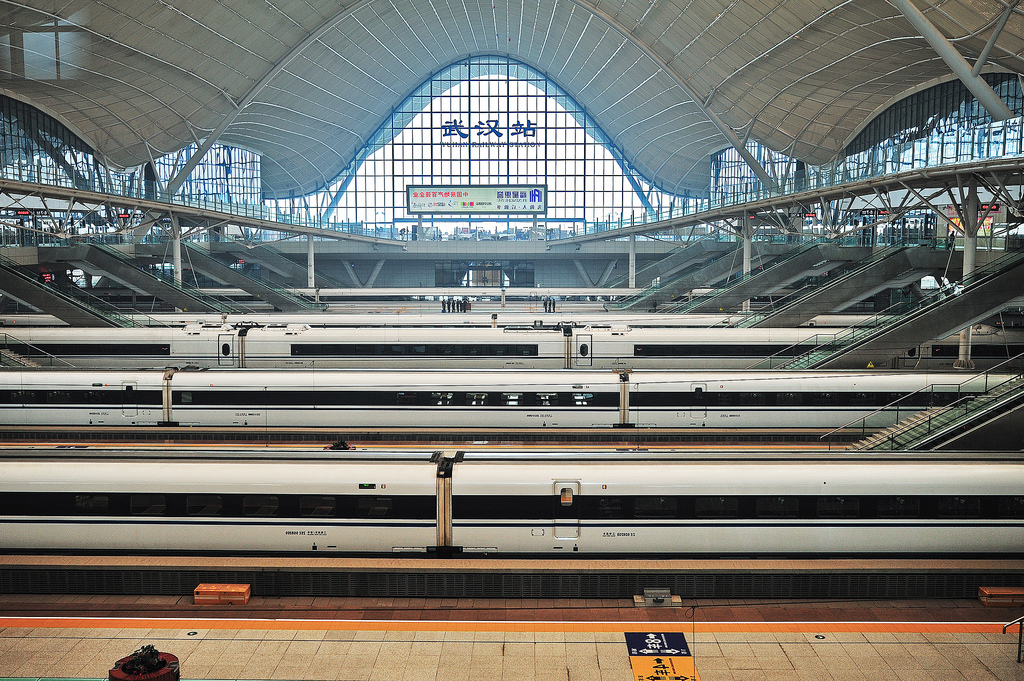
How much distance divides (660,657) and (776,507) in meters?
3.87

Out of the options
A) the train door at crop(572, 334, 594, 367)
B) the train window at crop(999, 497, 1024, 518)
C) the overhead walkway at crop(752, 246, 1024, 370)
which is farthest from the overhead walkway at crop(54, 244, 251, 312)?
Result: the train window at crop(999, 497, 1024, 518)

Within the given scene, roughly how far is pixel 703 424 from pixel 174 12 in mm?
38547

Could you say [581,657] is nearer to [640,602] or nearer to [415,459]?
[640,602]

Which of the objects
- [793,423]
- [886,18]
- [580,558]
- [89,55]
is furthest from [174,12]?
[580,558]

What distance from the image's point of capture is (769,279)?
159ft

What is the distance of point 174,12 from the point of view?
4494cm

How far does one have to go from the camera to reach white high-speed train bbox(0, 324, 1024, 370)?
29594mm

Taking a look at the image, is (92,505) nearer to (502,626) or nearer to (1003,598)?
(502,626)

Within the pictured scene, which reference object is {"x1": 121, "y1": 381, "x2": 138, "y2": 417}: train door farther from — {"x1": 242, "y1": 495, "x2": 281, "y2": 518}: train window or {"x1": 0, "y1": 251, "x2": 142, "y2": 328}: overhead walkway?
{"x1": 0, "y1": 251, "x2": 142, "y2": 328}: overhead walkway

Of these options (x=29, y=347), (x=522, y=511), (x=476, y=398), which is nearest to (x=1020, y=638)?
(x=522, y=511)

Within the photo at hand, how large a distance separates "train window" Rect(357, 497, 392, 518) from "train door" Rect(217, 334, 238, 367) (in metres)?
18.1

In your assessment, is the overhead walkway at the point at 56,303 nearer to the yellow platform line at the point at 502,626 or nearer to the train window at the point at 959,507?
the yellow platform line at the point at 502,626

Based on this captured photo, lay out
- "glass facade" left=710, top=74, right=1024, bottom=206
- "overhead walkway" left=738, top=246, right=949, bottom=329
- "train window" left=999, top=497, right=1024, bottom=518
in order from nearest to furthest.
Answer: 1. "train window" left=999, top=497, right=1024, bottom=518
2. "glass facade" left=710, top=74, right=1024, bottom=206
3. "overhead walkway" left=738, top=246, right=949, bottom=329

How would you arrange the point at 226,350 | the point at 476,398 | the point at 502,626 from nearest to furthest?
the point at 502,626 < the point at 476,398 < the point at 226,350
